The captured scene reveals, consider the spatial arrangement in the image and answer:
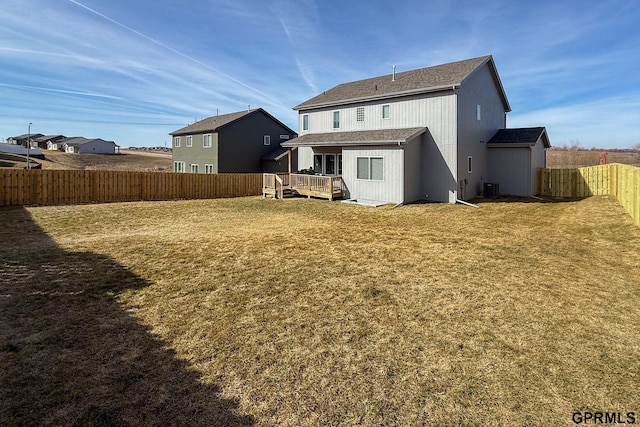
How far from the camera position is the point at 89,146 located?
8462 centimetres

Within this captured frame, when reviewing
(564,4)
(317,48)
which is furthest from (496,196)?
(317,48)

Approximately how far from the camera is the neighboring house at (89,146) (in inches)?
3307

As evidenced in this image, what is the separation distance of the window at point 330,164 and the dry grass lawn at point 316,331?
13320mm

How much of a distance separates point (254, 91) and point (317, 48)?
15.9 meters

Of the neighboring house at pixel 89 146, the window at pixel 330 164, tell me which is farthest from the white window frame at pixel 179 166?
the neighboring house at pixel 89 146

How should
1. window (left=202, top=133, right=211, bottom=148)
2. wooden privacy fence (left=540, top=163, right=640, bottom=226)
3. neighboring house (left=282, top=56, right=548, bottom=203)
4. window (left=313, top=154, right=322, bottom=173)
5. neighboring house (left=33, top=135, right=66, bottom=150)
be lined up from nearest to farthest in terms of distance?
neighboring house (left=282, top=56, right=548, bottom=203) → wooden privacy fence (left=540, top=163, right=640, bottom=226) → window (left=313, top=154, right=322, bottom=173) → window (left=202, top=133, right=211, bottom=148) → neighboring house (left=33, top=135, right=66, bottom=150)

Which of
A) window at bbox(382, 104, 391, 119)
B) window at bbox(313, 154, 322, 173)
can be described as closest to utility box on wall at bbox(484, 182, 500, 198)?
window at bbox(382, 104, 391, 119)

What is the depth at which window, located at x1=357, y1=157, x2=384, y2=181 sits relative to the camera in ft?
60.3

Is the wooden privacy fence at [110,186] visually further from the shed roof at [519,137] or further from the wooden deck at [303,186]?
the shed roof at [519,137]

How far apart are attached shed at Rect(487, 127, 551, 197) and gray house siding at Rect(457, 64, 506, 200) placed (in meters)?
0.56

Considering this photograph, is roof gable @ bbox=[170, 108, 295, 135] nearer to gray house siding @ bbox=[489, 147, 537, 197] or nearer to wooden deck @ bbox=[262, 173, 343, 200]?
wooden deck @ bbox=[262, 173, 343, 200]

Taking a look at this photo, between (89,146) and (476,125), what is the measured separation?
93.6 meters

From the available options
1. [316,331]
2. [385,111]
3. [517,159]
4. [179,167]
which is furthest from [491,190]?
[179,167]

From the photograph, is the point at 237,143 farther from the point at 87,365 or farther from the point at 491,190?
the point at 87,365
